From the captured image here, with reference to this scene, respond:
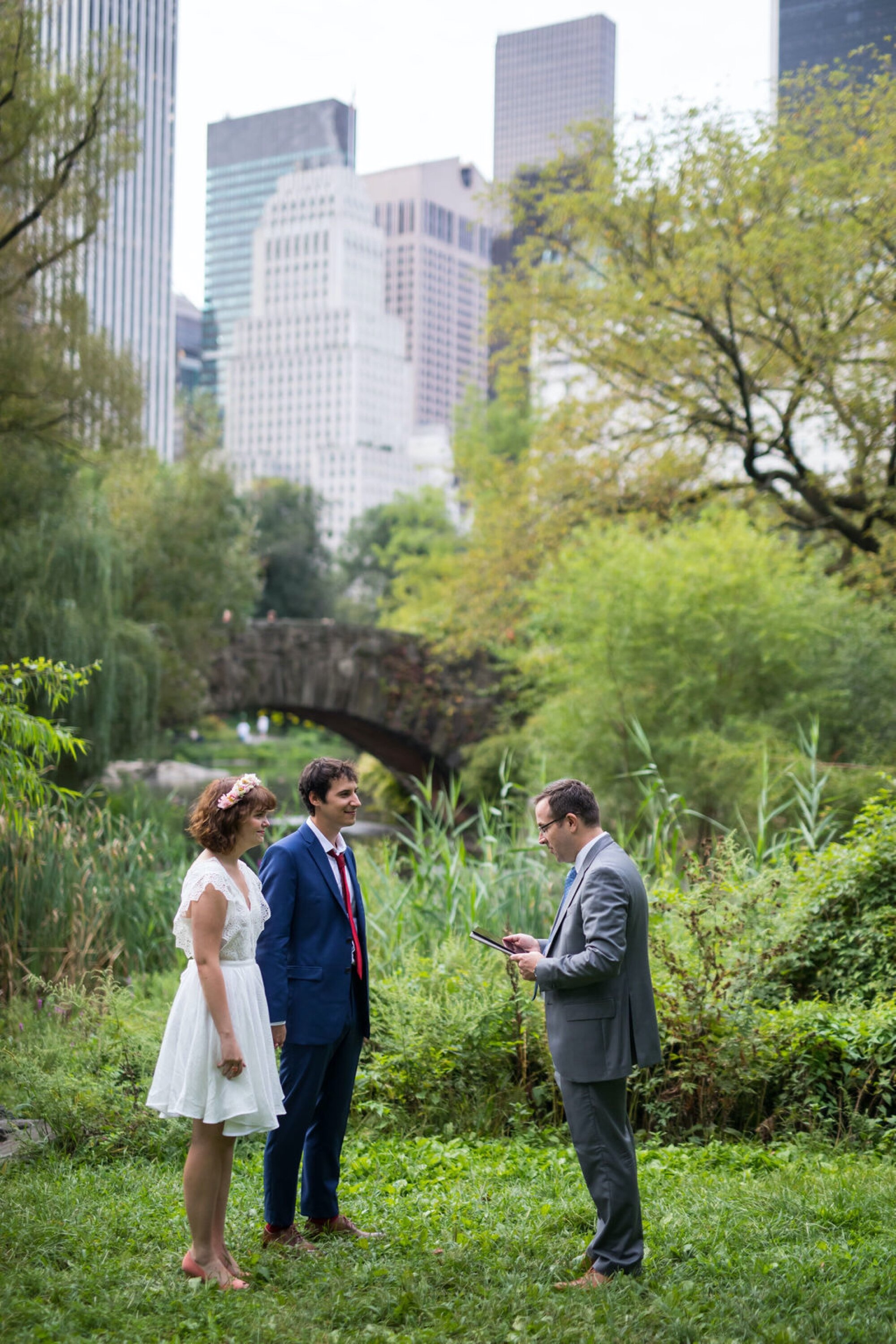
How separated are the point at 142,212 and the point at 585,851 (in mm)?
57014

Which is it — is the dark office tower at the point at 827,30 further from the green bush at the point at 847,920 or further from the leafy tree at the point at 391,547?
the leafy tree at the point at 391,547

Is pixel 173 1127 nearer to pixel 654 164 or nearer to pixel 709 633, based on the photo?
pixel 709 633

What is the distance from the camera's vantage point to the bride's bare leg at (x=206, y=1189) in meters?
3.31

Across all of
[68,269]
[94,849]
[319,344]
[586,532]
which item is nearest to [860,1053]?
[94,849]

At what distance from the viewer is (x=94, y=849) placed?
8180 millimetres

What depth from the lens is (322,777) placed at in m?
3.75

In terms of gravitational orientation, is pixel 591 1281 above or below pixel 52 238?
below

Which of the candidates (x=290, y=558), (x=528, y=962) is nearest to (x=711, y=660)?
(x=528, y=962)

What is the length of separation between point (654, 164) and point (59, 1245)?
1139 cm

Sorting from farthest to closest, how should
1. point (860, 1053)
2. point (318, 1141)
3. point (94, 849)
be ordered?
point (94, 849)
point (860, 1053)
point (318, 1141)

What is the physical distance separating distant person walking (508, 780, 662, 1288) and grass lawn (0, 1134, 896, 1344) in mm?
193

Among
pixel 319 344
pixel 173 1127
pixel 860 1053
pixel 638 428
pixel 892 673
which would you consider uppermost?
pixel 319 344

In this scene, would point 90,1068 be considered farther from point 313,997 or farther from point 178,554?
point 178,554

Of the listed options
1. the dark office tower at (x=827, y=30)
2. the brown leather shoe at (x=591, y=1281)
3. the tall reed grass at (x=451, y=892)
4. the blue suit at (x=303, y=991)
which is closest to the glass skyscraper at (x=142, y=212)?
the dark office tower at (x=827, y=30)
